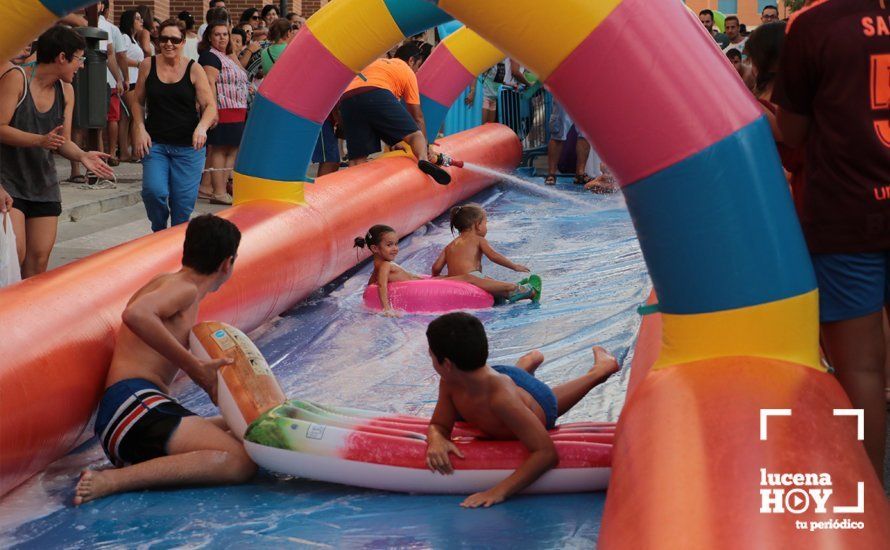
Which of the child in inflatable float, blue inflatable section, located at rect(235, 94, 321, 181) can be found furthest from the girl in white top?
the child in inflatable float

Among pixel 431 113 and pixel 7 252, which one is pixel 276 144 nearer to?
pixel 7 252

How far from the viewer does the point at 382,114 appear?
884 cm

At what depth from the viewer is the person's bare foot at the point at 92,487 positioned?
3668 mm

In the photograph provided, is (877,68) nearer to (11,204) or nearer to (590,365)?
(590,365)

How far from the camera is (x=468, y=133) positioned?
11969 millimetres

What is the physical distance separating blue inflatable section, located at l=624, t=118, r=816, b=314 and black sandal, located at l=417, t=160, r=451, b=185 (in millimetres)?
6082

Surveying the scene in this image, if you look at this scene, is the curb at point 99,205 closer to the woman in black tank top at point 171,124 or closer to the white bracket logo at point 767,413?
the woman in black tank top at point 171,124

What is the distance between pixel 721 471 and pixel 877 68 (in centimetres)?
115

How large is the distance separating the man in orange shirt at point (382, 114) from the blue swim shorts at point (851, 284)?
232 inches

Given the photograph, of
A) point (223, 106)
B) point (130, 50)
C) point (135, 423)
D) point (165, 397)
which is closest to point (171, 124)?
point (223, 106)

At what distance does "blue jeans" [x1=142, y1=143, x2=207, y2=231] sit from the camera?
701cm

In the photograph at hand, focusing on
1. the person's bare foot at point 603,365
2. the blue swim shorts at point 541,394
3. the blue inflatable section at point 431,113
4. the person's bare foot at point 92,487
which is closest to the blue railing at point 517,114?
the blue inflatable section at point 431,113

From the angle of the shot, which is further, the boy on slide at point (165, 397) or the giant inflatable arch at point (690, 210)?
the boy on slide at point (165, 397)

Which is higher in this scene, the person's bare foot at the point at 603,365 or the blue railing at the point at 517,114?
the blue railing at the point at 517,114
